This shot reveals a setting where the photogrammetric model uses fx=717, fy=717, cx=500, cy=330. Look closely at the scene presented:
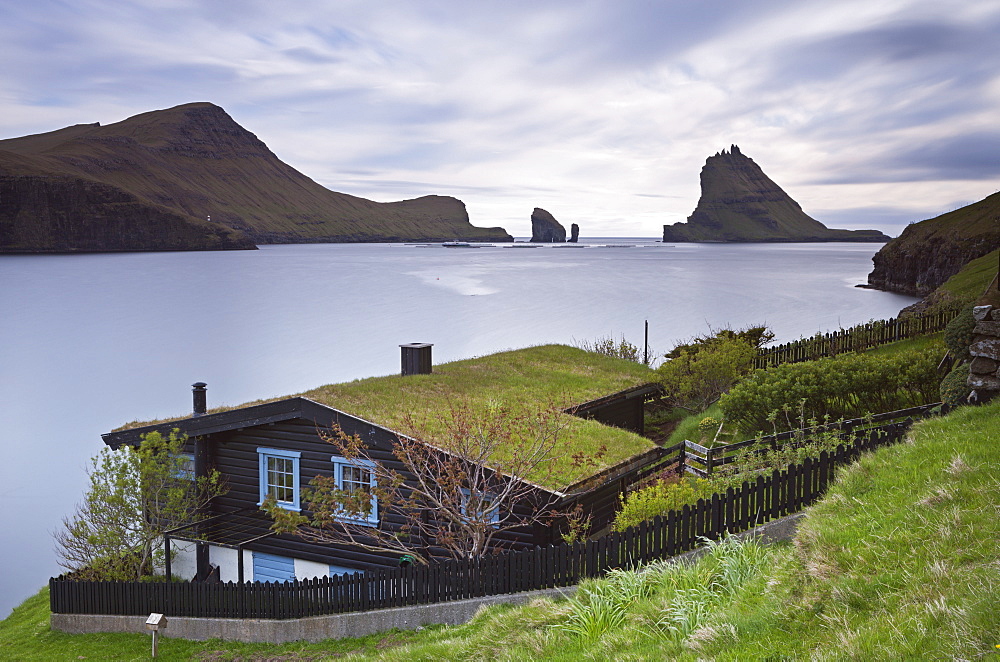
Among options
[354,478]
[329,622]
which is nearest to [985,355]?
[329,622]

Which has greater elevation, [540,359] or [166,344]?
[540,359]

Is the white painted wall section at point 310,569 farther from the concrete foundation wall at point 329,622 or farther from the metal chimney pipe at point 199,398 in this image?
the metal chimney pipe at point 199,398

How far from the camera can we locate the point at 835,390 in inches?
789

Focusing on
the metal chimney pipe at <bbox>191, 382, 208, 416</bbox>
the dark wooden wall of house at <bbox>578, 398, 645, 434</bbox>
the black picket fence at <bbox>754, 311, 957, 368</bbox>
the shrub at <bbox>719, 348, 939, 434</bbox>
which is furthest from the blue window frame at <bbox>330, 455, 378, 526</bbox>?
the black picket fence at <bbox>754, 311, 957, 368</bbox>

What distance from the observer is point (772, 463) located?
13930mm

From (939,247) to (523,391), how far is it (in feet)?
290

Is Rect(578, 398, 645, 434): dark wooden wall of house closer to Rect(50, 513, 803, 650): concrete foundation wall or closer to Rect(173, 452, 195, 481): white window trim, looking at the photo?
Rect(50, 513, 803, 650): concrete foundation wall

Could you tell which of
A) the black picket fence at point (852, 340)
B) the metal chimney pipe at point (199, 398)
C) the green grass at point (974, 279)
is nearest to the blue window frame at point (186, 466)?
the metal chimney pipe at point (199, 398)

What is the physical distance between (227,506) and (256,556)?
1.72m

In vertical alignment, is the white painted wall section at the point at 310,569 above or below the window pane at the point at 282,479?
below

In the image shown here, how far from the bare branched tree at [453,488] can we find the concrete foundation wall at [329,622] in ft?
4.08

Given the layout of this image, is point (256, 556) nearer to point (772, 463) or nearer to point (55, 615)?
point (55, 615)

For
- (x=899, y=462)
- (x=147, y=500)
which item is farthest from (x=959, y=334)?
(x=147, y=500)

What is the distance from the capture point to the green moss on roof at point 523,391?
18.0m
